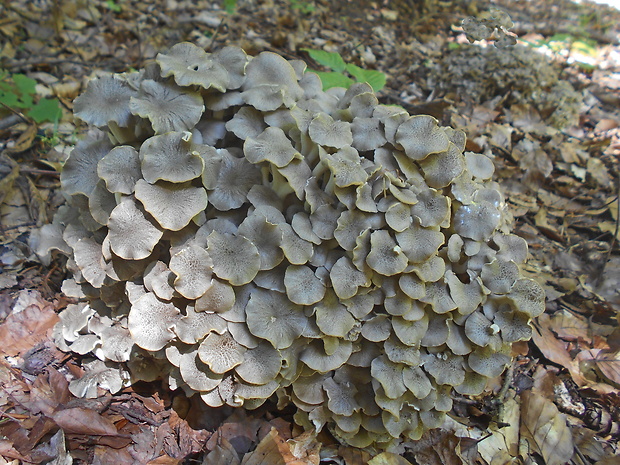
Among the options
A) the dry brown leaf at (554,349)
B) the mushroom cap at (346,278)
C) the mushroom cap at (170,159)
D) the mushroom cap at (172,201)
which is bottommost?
the dry brown leaf at (554,349)

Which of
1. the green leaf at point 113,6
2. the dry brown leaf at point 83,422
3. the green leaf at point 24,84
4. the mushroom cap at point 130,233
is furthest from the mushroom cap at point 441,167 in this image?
the green leaf at point 113,6

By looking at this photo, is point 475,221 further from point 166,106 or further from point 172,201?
point 166,106

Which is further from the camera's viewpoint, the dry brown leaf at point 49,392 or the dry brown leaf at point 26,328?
the dry brown leaf at point 26,328

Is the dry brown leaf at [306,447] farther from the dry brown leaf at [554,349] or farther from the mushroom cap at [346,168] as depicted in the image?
the dry brown leaf at [554,349]

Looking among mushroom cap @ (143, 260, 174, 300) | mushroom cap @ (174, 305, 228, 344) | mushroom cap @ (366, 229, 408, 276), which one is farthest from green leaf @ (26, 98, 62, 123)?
mushroom cap @ (366, 229, 408, 276)

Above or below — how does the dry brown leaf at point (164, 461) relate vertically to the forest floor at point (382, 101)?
below

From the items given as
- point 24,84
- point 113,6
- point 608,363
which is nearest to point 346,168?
point 608,363

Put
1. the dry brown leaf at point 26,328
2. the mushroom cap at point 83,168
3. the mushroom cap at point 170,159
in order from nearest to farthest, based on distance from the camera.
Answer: the mushroom cap at point 170,159
the mushroom cap at point 83,168
the dry brown leaf at point 26,328

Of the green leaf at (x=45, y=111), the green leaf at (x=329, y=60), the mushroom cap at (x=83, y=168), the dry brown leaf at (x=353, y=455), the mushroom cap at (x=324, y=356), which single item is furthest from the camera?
the green leaf at (x=45, y=111)

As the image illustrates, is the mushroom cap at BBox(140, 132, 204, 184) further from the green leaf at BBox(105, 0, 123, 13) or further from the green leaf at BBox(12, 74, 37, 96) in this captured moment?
the green leaf at BBox(105, 0, 123, 13)
